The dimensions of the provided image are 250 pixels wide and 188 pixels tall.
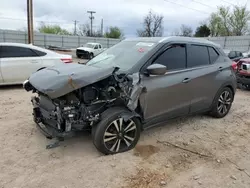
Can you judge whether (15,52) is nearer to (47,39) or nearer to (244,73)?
(244,73)

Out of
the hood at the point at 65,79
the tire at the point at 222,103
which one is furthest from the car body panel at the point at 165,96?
the tire at the point at 222,103

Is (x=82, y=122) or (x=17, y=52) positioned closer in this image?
(x=82, y=122)

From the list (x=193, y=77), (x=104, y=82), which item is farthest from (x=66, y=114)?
(x=193, y=77)

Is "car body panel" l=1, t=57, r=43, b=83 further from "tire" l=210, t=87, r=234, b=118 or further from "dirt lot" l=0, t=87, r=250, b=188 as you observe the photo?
"tire" l=210, t=87, r=234, b=118

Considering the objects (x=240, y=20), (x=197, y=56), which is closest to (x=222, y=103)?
(x=197, y=56)

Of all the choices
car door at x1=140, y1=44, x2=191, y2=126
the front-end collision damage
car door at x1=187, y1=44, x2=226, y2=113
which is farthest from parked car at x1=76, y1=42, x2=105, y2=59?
the front-end collision damage

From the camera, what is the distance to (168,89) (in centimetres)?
419

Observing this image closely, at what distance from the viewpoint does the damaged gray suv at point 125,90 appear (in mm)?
3500

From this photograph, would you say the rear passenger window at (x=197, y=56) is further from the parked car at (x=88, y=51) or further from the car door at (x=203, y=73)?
the parked car at (x=88, y=51)

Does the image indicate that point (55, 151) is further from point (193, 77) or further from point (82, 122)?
point (193, 77)

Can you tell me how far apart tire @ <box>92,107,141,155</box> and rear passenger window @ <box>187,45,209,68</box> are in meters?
1.62

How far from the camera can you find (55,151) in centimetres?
381

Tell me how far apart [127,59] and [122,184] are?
6.65 feet

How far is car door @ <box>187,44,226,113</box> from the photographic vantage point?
468cm
